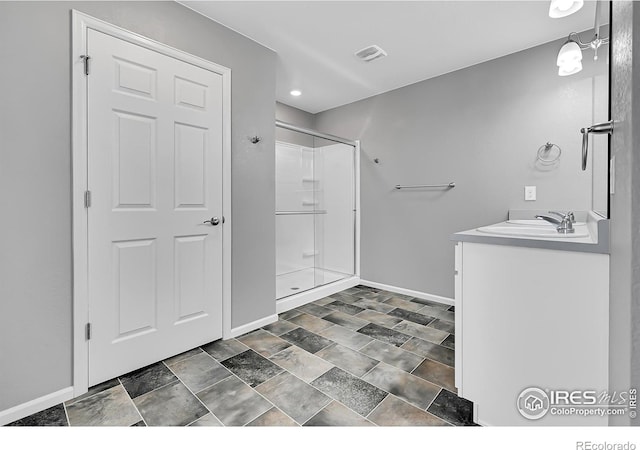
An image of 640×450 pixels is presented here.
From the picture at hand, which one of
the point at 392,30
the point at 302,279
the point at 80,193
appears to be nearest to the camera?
the point at 80,193

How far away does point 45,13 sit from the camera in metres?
1.44

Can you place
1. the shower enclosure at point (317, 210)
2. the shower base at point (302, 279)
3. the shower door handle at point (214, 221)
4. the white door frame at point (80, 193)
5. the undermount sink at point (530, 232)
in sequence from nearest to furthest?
the undermount sink at point (530, 232) < the white door frame at point (80, 193) < the shower door handle at point (214, 221) < the shower base at point (302, 279) < the shower enclosure at point (317, 210)

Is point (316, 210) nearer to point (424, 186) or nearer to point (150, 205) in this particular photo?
point (424, 186)

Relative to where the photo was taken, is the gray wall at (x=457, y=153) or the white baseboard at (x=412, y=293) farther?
the white baseboard at (x=412, y=293)

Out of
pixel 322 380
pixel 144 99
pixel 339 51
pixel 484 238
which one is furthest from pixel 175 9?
pixel 322 380

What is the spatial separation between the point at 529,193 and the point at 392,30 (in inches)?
69.1

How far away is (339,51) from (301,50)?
1.10 feet

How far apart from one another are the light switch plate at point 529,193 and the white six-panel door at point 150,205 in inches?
99.6

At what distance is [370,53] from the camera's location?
8.45ft

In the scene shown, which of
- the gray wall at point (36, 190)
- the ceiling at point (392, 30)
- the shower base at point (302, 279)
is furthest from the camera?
the shower base at point (302, 279)

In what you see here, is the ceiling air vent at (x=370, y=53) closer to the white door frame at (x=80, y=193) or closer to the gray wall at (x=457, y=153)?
the gray wall at (x=457, y=153)

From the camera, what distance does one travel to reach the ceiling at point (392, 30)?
199 cm

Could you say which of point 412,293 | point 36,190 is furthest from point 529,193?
point 36,190

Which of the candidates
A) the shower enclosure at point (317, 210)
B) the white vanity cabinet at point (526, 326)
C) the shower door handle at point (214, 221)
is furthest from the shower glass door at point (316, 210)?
the white vanity cabinet at point (526, 326)
